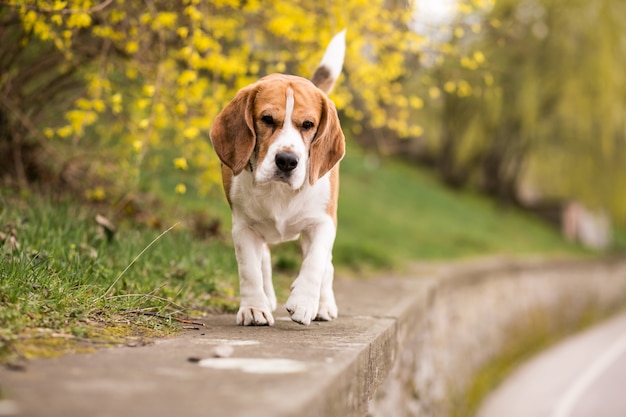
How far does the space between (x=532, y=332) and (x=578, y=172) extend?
7.54 m

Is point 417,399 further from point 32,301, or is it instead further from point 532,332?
point 532,332

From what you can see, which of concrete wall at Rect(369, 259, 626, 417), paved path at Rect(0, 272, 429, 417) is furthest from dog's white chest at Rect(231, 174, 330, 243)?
concrete wall at Rect(369, 259, 626, 417)

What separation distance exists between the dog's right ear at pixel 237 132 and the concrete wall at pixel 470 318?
1694 mm

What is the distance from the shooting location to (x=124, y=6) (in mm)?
6043

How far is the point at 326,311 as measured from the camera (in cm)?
439

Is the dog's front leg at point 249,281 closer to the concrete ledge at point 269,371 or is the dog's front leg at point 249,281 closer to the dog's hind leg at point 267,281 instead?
the concrete ledge at point 269,371

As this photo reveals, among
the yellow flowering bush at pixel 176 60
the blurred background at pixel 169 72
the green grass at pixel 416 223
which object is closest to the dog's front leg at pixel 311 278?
the blurred background at pixel 169 72

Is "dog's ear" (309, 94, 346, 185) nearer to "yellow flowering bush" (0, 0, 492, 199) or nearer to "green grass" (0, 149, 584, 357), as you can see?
"green grass" (0, 149, 584, 357)

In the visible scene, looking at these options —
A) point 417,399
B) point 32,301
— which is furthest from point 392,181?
point 32,301

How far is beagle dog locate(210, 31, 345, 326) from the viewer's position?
3787mm

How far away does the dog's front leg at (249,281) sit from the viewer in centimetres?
396

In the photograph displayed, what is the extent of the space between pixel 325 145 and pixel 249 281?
0.78 meters

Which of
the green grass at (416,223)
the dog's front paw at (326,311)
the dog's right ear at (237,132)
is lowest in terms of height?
the green grass at (416,223)

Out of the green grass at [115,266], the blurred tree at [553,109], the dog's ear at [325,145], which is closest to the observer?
the green grass at [115,266]
